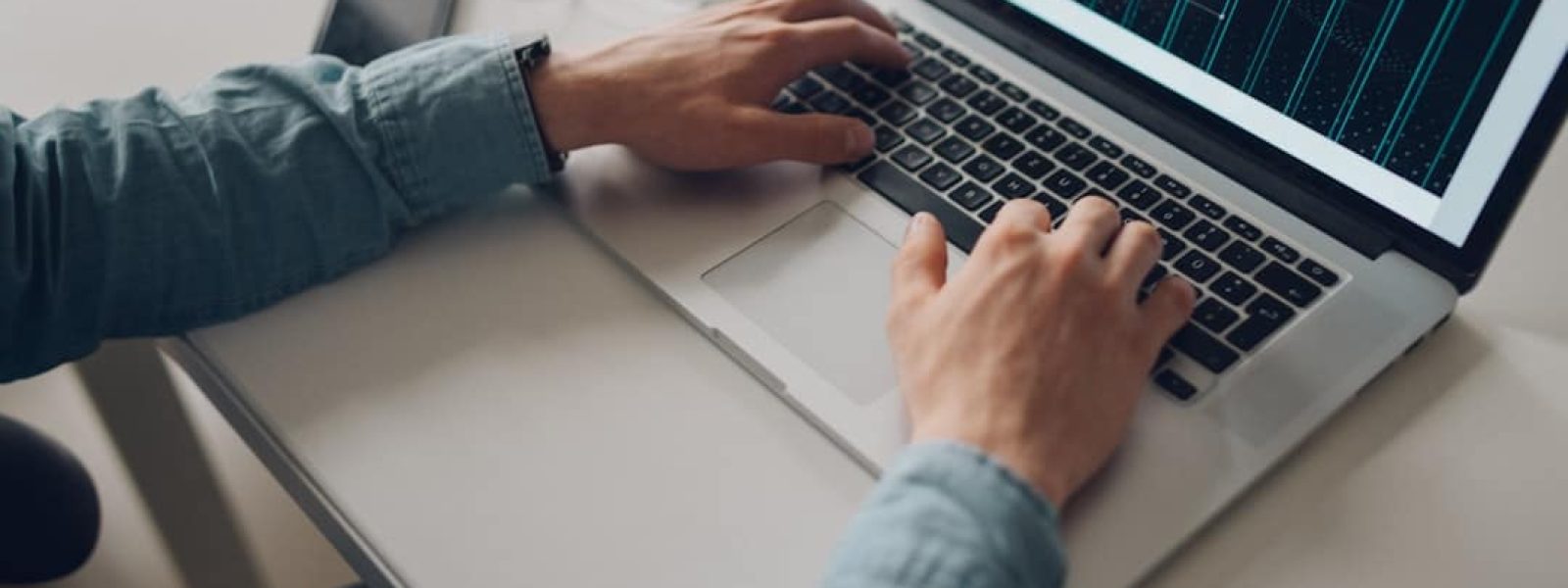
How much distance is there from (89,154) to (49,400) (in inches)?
29.3

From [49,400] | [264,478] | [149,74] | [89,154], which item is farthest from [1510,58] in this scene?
[49,400]

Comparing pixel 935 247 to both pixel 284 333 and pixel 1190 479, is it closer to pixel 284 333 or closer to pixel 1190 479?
pixel 1190 479

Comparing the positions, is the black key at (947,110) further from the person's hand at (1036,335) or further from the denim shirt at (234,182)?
the denim shirt at (234,182)

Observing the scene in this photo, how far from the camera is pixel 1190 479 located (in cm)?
55

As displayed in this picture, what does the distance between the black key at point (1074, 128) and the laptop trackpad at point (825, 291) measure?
4.7 inches

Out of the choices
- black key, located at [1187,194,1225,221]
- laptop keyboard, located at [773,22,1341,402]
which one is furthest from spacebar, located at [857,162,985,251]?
black key, located at [1187,194,1225,221]

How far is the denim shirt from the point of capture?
1.94ft

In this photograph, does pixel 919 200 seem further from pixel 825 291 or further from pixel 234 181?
pixel 234 181

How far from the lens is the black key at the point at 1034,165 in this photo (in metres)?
0.67

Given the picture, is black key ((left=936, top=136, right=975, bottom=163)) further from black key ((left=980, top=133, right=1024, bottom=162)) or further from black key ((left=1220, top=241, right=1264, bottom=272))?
black key ((left=1220, top=241, right=1264, bottom=272))

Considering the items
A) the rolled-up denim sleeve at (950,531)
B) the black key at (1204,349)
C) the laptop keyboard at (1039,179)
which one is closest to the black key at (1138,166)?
the laptop keyboard at (1039,179)

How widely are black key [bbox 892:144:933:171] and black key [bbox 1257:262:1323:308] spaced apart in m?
0.17

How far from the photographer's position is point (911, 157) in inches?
27.1

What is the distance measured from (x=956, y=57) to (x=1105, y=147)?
10 centimetres
